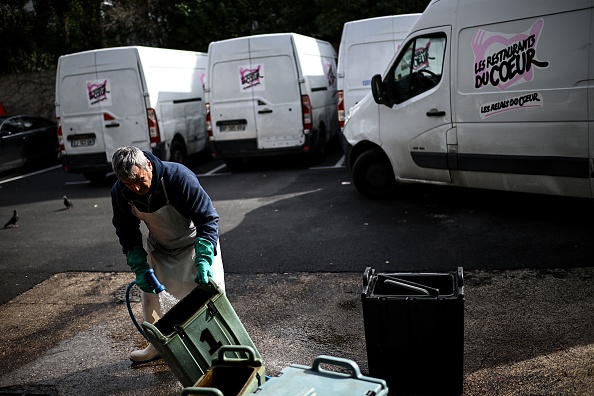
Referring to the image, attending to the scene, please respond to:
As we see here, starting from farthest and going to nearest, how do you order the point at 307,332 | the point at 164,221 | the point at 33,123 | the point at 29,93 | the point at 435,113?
the point at 29,93, the point at 33,123, the point at 435,113, the point at 307,332, the point at 164,221

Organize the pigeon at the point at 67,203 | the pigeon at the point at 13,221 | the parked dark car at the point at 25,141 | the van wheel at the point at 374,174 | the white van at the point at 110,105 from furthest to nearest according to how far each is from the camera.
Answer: the parked dark car at the point at 25,141, the white van at the point at 110,105, the pigeon at the point at 67,203, the pigeon at the point at 13,221, the van wheel at the point at 374,174

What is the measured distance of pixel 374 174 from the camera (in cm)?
895

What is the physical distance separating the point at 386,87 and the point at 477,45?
1466 millimetres

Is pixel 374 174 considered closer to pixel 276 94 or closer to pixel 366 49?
pixel 276 94

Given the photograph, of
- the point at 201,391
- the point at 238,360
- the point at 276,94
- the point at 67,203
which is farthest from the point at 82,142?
the point at 201,391

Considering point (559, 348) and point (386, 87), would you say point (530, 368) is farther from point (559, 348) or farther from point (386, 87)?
point (386, 87)

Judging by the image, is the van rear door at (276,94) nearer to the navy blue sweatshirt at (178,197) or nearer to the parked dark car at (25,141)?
the parked dark car at (25,141)

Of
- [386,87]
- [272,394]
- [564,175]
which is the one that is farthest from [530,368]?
[386,87]

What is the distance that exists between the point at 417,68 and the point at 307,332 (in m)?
4.38

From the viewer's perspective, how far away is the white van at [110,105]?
11727mm

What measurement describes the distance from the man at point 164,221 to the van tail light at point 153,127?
7721mm

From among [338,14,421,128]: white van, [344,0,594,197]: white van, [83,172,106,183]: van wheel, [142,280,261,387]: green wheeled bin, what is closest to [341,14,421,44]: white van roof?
[338,14,421,128]: white van

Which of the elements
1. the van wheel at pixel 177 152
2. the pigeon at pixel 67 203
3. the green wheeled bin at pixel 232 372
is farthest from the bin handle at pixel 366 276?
the van wheel at pixel 177 152

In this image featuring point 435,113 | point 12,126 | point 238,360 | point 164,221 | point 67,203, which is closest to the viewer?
point 238,360
